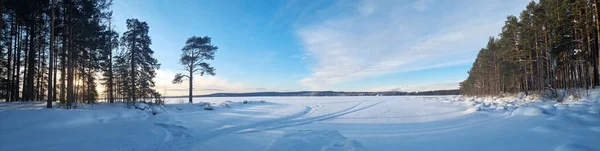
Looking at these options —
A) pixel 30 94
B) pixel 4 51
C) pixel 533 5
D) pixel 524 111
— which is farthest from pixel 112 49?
pixel 533 5

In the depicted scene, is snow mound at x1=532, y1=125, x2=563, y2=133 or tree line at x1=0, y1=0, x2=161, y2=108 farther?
tree line at x1=0, y1=0, x2=161, y2=108

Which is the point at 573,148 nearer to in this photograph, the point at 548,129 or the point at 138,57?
the point at 548,129

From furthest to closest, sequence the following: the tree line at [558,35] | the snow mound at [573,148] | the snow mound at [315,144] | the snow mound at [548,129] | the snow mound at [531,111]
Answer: the tree line at [558,35] → the snow mound at [531,111] → the snow mound at [548,129] → the snow mound at [315,144] → the snow mound at [573,148]

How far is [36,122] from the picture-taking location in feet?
18.2

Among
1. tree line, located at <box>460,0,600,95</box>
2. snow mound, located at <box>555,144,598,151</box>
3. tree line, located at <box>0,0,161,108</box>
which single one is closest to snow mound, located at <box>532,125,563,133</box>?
snow mound, located at <box>555,144,598,151</box>

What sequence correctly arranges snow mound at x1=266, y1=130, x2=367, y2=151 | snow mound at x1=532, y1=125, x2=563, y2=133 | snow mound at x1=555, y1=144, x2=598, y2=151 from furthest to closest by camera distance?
snow mound at x1=532, y1=125, x2=563, y2=133
snow mound at x1=266, y1=130, x2=367, y2=151
snow mound at x1=555, y1=144, x2=598, y2=151

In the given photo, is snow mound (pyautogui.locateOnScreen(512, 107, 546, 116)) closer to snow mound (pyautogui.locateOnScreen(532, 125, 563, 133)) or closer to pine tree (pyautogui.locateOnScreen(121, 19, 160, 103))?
snow mound (pyautogui.locateOnScreen(532, 125, 563, 133))

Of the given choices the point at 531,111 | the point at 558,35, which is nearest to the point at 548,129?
the point at 531,111

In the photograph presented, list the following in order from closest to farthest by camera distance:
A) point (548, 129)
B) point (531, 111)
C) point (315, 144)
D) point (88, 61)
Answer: point (315, 144) → point (548, 129) → point (531, 111) → point (88, 61)

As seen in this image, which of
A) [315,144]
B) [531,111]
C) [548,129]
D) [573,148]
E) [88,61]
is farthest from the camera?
[88,61]

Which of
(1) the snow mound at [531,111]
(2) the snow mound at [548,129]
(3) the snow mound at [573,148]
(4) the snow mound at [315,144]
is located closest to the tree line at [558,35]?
(1) the snow mound at [531,111]

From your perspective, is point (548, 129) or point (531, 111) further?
point (531, 111)

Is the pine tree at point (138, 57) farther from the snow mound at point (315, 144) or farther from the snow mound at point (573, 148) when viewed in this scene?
the snow mound at point (573, 148)

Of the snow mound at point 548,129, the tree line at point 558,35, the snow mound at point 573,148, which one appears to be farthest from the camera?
the tree line at point 558,35
